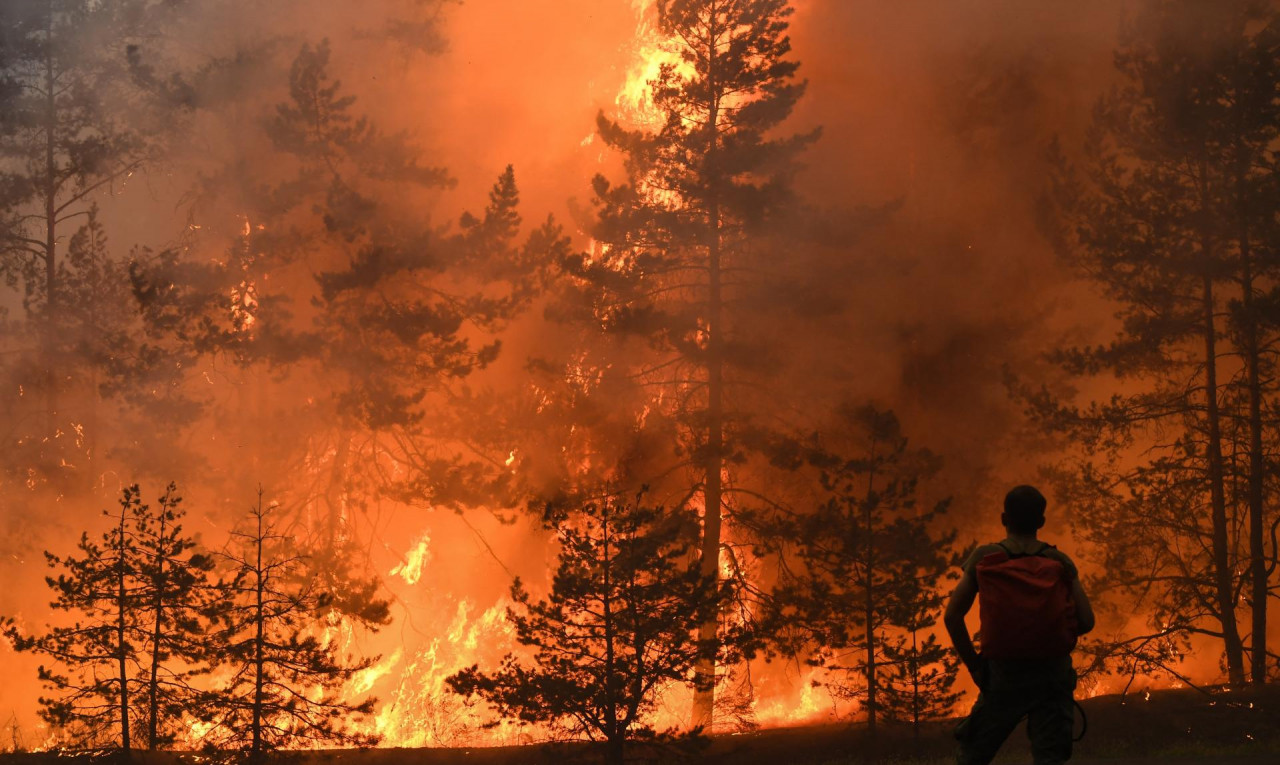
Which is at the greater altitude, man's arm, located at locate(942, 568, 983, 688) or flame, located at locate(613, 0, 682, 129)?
flame, located at locate(613, 0, 682, 129)

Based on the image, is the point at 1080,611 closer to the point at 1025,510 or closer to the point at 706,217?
the point at 1025,510

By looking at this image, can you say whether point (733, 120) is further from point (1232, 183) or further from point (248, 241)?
point (248, 241)

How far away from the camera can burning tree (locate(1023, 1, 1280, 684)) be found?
1573 centimetres

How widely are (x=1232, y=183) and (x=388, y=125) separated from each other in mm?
16777

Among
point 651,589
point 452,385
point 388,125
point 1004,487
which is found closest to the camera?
point 651,589

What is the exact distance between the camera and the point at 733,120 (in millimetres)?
18266

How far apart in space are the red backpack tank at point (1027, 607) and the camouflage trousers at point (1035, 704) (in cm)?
12

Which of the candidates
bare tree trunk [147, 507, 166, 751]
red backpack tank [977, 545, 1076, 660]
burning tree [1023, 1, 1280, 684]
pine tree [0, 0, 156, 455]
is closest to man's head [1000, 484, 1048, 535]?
red backpack tank [977, 545, 1076, 660]

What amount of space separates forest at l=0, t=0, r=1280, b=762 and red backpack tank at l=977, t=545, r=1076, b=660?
757 cm

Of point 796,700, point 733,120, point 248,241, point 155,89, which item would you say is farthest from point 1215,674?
point 155,89

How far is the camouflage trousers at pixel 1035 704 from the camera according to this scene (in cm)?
516

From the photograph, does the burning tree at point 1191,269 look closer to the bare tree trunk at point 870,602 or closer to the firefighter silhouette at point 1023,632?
the bare tree trunk at point 870,602

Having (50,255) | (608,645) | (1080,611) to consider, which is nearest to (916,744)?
(608,645)

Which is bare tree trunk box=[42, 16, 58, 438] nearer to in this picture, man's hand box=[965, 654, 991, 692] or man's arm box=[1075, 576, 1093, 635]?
man's hand box=[965, 654, 991, 692]
